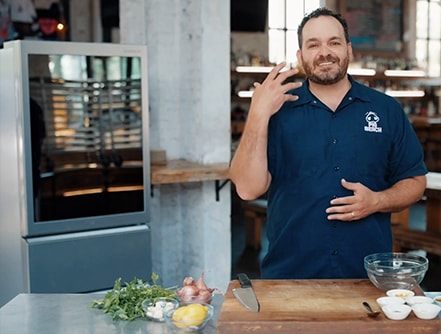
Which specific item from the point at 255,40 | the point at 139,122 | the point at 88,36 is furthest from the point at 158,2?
the point at 255,40

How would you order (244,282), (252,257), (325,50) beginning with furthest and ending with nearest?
(252,257)
(325,50)
(244,282)

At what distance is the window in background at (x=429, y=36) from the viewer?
46.0ft

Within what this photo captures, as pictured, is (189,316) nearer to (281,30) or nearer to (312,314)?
(312,314)

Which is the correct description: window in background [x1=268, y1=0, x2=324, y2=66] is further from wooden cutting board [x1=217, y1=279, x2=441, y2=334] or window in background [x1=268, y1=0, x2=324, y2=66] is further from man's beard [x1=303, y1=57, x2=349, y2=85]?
wooden cutting board [x1=217, y1=279, x2=441, y2=334]

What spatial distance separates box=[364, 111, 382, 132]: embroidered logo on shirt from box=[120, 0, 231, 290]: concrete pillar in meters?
1.83

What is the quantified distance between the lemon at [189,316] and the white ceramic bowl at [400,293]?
19.4 inches

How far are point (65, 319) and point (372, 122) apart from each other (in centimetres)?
118

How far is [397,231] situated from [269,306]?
3.96 meters

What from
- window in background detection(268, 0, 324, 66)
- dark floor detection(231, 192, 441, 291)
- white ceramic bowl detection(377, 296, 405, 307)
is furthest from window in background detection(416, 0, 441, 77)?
white ceramic bowl detection(377, 296, 405, 307)

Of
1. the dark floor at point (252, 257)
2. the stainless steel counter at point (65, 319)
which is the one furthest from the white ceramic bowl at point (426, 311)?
the dark floor at point (252, 257)

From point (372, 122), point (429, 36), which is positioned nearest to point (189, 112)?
point (372, 122)

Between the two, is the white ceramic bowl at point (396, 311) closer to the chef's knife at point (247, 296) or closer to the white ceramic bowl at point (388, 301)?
the white ceramic bowl at point (388, 301)

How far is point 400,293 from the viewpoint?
1772 mm

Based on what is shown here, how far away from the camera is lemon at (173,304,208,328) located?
178cm
